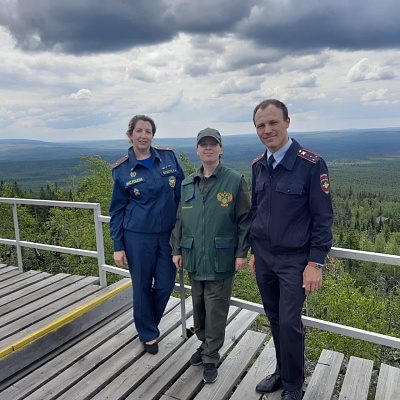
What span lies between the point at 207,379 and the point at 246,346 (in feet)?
1.89

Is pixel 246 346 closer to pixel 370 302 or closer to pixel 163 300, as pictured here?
pixel 163 300

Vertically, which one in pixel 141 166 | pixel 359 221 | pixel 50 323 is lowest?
pixel 359 221

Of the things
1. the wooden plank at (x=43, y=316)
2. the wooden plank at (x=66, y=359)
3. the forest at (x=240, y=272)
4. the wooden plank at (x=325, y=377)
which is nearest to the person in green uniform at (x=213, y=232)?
the wooden plank at (x=325, y=377)

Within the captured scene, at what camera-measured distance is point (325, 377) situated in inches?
104

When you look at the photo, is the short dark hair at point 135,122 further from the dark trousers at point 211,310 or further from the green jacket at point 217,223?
the dark trousers at point 211,310

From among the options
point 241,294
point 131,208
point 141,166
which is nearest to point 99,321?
point 131,208

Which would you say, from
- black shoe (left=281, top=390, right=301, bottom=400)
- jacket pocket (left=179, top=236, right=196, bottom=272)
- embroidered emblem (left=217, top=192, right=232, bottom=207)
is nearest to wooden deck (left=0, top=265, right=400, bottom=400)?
black shoe (left=281, top=390, right=301, bottom=400)

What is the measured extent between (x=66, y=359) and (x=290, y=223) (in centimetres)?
213

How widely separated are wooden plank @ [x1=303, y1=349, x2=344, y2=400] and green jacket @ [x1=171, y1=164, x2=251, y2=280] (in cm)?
97

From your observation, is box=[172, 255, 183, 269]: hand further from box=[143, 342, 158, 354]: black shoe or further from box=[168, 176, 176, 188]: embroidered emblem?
box=[143, 342, 158, 354]: black shoe

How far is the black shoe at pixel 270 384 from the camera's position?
247 centimetres

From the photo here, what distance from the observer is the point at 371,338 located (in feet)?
7.72

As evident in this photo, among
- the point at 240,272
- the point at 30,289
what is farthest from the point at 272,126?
the point at 240,272

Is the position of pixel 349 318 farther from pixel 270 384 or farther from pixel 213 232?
pixel 213 232
